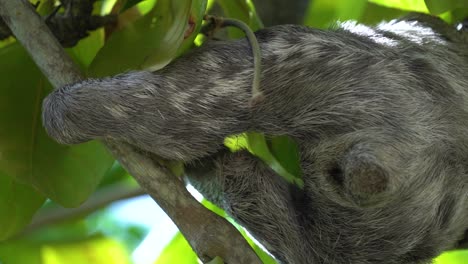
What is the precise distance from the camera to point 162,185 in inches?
71.6

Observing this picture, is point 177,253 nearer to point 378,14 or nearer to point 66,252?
point 66,252

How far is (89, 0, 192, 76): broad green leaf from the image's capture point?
1.95 meters

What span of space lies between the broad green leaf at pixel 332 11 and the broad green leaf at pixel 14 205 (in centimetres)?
101

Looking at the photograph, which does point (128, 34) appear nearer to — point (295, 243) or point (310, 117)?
point (310, 117)

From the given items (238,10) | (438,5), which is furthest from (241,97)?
(438,5)

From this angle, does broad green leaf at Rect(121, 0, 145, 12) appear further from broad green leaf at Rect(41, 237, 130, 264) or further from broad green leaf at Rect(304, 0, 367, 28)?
broad green leaf at Rect(41, 237, 130, 264)

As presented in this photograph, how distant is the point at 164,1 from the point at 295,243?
705mm

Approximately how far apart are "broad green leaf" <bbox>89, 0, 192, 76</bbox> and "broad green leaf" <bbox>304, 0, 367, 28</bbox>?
2.06ft

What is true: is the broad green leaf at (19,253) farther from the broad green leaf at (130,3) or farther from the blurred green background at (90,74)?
the broad green leaf at (130,3)

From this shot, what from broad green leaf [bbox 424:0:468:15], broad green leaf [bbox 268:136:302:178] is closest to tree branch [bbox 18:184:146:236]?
broad green leaf [bbox 268:136:302:178]

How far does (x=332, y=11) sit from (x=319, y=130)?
67 centimetres

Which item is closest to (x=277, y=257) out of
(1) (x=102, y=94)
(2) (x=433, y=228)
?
(2) (x=433, y=228)

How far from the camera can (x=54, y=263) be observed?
9.15ft

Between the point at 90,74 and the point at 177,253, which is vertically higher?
the point at 90,74
